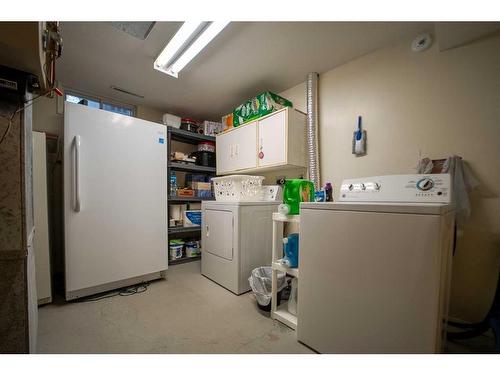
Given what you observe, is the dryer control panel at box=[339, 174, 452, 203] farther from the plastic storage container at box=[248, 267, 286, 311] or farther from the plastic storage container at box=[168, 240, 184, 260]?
the plastic storage container at box=[168, 240, 184, 260]

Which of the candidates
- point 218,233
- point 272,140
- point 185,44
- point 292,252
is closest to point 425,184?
point 292,252

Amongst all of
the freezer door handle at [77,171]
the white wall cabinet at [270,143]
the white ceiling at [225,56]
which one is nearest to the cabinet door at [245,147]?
the white wall cabinet at [270,143]

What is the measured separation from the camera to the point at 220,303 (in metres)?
1.77

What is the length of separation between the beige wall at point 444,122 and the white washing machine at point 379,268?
2.04ft

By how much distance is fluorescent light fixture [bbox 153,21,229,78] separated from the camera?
4.84 ft

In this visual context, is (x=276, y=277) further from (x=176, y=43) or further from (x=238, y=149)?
(x=176, y=43)

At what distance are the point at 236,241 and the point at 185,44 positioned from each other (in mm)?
1782

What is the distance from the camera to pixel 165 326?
145 centimetres

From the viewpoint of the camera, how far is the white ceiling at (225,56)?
1576 mm

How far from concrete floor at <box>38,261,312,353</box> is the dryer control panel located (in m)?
1.04

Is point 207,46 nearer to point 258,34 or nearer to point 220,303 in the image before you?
point 258,34

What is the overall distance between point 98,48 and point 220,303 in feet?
8.29

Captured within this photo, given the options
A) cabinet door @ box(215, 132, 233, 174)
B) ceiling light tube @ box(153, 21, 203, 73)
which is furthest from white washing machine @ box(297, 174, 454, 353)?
cabinet door @ box(215, 132, 233, 174)
